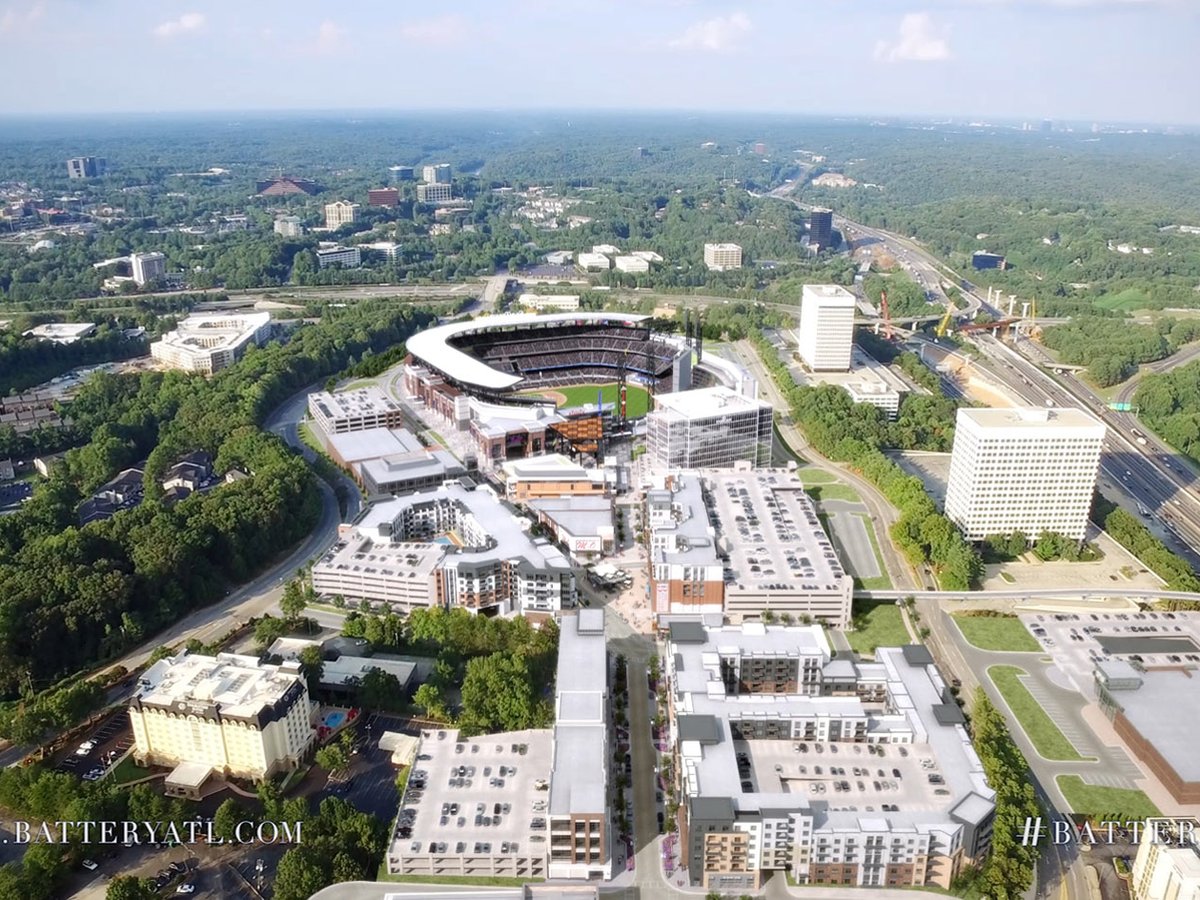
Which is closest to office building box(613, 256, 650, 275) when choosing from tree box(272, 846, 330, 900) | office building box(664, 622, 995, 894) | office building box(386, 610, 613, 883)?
office building box(664, 622, 995, 894)

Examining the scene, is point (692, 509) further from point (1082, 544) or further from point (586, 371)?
point (586, 371)

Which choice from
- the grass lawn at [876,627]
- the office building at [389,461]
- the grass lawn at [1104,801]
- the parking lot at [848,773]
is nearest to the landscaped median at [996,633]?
the grass lawn at [876,627]

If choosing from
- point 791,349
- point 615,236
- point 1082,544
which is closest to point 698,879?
point 1082,544

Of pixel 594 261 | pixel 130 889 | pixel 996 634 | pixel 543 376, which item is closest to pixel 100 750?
pixel 130 889

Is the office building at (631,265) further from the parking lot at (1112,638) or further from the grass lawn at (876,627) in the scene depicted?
the parking lot at (1112,638)

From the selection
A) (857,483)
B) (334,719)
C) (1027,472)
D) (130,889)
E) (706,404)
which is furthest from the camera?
(706,404)

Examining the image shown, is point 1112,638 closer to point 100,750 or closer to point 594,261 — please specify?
point 100,750
